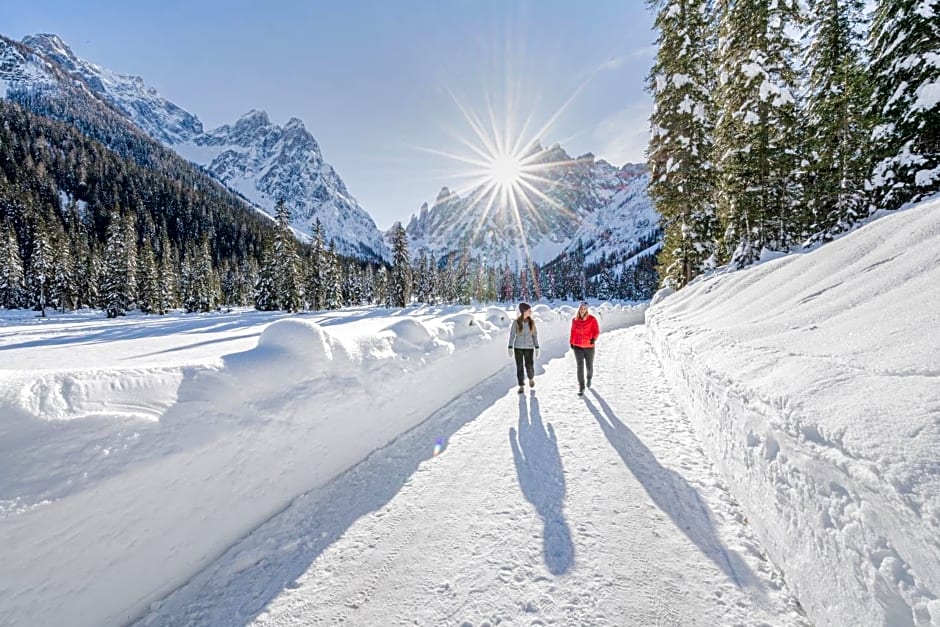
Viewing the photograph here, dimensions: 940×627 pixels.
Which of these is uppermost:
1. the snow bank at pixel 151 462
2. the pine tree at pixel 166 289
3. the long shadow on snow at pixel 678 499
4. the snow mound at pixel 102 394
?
the pine tree at pixel 166 289

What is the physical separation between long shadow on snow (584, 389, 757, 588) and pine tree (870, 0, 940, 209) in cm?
1029

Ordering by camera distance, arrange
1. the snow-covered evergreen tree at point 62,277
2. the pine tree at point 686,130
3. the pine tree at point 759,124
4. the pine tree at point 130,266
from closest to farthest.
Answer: the pine tree at point 759,124 < the pine tree at point 686,130 < the pine tree at point 130,266 < the snow-covered evergreen tree at point 62,277

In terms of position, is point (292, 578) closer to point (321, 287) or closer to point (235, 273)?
point (321, 287)

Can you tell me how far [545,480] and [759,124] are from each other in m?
14.5

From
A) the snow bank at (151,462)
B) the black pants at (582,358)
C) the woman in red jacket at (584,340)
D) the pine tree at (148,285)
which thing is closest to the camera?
the snow bank at (151,462)

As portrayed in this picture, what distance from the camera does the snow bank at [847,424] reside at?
1616 mm

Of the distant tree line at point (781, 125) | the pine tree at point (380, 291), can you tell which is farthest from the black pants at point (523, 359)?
the pine tree at point (380, 291)

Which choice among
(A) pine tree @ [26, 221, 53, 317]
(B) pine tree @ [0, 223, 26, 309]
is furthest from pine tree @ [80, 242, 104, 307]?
(B) pine tree @ [0, 223, 26, 309]

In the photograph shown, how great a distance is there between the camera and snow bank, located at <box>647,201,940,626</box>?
1616 millimetres

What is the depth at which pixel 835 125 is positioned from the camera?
552 inches

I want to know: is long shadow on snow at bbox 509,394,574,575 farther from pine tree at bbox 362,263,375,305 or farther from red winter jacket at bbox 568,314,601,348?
pine tree at bbox 362,263,375,305

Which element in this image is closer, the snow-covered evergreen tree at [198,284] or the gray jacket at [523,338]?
the gray jacket at [523,338]

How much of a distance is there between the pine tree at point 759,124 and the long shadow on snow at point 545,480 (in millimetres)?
11575

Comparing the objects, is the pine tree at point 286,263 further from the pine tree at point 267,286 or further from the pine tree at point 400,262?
the pine tree at point 400,262
